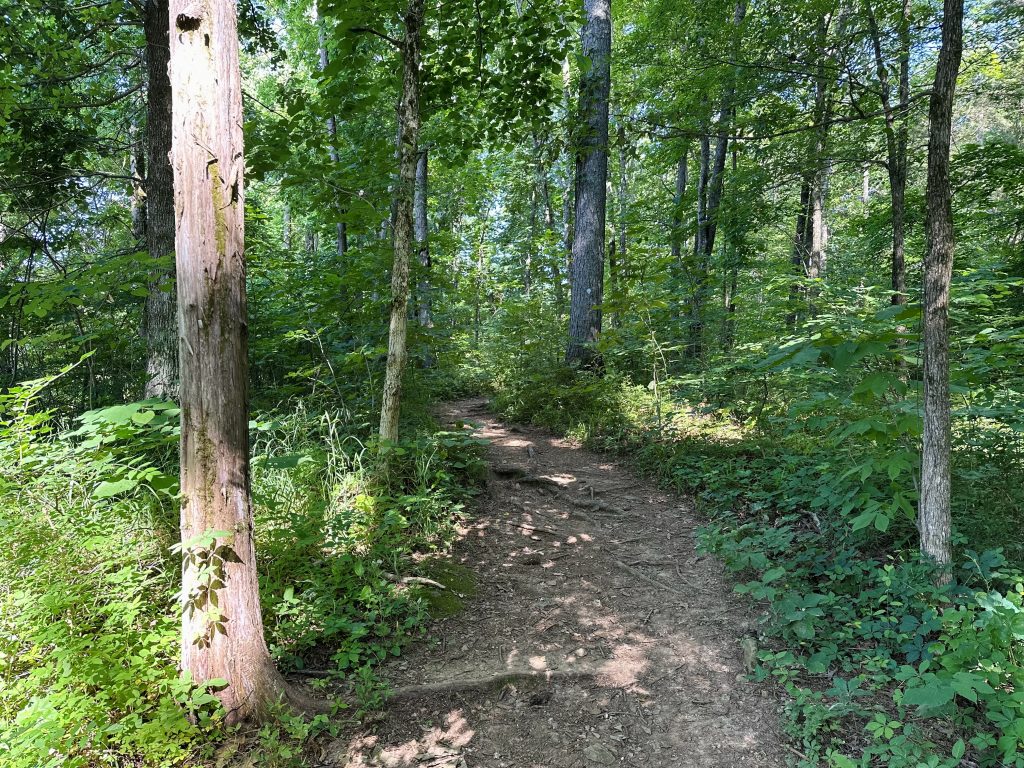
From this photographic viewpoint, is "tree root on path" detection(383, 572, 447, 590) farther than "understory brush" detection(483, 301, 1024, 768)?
Yes

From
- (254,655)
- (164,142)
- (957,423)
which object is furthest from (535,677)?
(164,142)

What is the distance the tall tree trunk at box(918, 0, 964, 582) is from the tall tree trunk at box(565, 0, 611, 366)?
5.68 meters

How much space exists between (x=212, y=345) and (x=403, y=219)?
2817 millimetres

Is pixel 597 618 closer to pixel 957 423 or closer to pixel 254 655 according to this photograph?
pixel 254 655

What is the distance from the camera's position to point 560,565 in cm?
444

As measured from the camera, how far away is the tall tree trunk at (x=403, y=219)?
4742 millimetres

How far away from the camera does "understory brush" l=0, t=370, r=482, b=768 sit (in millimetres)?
2197

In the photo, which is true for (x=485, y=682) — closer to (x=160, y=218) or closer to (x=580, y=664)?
(x=580, y=664)

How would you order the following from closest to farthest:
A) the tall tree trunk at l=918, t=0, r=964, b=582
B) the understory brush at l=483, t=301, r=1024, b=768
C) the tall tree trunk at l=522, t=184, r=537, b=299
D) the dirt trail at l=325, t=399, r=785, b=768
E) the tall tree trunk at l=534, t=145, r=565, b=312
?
the understory brush at l=483, t=301, r=1024, b=768 < the dirt trail at l=325, t=399, r=785, b=768 < the tall tree trunk at l=918, t=0, r=964, b=582 < the tall tree trunk at l=534, t=145, r=565, b=312 < the tall tree trunk at l=522, t=184, r=537, b=299

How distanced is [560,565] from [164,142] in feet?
20.0

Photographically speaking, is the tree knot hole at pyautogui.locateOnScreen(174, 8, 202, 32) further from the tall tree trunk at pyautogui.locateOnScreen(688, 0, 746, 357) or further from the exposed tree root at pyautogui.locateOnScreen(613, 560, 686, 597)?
the tall tree trunk at pyautogui.locateOnScreen(688, 0, 746, 357)

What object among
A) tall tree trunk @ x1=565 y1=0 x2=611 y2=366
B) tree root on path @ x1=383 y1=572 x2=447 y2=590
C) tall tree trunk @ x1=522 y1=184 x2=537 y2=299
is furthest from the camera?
tall tree trunk @ x1=522 y1=184 x2=537 y2=299

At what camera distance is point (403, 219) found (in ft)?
15.9

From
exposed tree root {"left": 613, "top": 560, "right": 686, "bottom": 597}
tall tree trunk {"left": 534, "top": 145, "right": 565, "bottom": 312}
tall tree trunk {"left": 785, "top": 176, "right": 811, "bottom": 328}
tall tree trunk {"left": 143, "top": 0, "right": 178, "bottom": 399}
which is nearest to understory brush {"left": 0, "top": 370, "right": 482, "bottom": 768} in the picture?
tall tree trunk {"left": 143, "top": 0, "right": 178, "bottom": 399}
